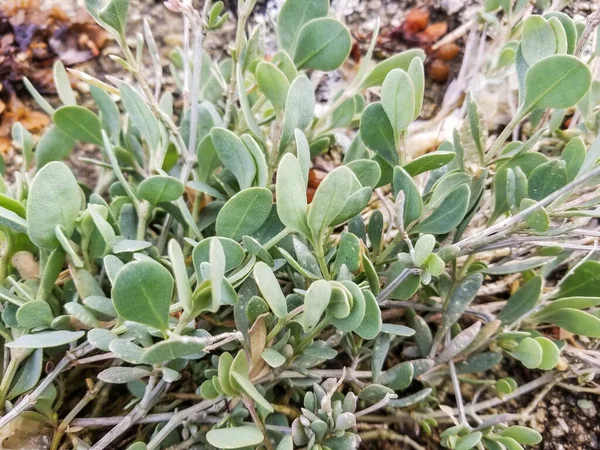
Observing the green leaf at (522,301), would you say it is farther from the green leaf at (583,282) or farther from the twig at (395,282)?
the twig at (395,282)

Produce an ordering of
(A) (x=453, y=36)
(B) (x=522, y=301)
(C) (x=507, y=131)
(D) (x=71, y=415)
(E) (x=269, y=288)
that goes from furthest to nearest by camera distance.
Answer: (A) (x=453, y=36) < (B) (x=522, y=301) < (D) (x=71, y=415) < (C) (x=507, y=131) < (E) (x=269, y=288)

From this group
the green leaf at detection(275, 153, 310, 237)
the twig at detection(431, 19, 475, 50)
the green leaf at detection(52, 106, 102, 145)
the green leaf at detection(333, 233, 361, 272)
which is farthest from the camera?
the twig at detection(431, 19, 475, 50)

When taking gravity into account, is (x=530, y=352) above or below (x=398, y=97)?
below

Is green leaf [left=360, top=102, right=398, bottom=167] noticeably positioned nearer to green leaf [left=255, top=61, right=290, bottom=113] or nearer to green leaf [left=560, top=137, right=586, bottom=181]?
green leaf [left=255, top=61, right=290, bottom=113]

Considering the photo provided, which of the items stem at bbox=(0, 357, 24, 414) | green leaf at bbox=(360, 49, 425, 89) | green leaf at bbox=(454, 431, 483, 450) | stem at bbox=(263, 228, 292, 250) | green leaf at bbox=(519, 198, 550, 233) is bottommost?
green leaf at bbox=(454, 431, 483, 450)

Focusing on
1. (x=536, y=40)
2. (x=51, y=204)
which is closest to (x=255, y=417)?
(x=51, y=204)

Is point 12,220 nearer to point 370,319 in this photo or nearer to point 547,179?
point 370,319

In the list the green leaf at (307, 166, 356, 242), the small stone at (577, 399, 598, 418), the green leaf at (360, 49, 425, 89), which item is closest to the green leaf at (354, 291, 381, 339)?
the green leaf at (307, 166, 356, 242)

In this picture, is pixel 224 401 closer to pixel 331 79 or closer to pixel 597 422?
pixel 597 422
